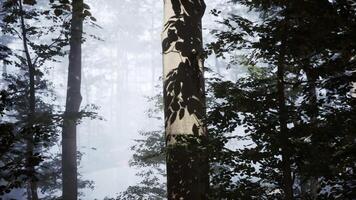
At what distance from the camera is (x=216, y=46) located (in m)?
3.82

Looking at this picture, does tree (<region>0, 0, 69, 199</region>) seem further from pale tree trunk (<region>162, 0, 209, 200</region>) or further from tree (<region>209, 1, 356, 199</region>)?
tree (<region>209, 1, 356, 199</region>)

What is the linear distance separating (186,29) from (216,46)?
1.66 ft

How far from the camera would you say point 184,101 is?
339cm

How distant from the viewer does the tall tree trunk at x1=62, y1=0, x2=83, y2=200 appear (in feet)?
38.4

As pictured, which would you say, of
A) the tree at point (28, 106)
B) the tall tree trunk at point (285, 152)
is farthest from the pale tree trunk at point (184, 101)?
the tree at point (28, 106)

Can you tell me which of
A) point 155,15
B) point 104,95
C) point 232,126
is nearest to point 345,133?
point 232,126

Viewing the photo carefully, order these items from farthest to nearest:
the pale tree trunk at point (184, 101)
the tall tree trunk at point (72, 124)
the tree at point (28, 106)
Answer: the tall tree trunk at point (72, 124) < the tree at point (28, 106) < the pale tree trunk at point (184, 101)

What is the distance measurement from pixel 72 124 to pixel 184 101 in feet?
31.8

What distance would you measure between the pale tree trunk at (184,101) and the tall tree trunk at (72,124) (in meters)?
7.94

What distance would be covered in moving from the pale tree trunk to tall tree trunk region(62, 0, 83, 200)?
26.0 feet

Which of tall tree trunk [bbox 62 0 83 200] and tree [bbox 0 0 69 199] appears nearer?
tree [bbox 0 0 69 199]

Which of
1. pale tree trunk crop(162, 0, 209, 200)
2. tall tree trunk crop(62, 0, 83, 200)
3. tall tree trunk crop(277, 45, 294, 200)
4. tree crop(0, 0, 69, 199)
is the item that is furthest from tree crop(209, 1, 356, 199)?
tall tree trunk crop(62, 0, 83, 200)

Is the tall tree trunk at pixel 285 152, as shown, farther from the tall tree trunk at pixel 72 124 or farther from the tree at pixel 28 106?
the tall tree trunk at pixel 72 124

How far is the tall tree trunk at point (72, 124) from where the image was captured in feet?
38.4
